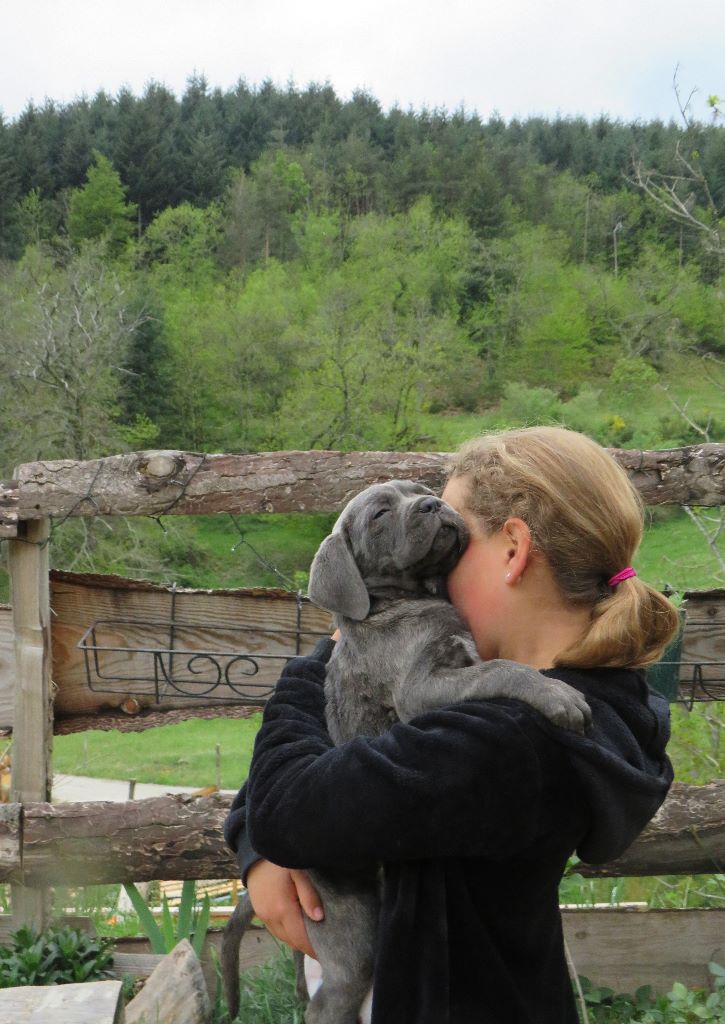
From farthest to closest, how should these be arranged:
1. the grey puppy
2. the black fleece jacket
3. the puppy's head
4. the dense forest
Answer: the dense forest, the puppy's head, the grey puppy, the black fleece jacket

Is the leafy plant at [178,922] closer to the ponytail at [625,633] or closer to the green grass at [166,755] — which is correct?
the ponytail at [625,633]

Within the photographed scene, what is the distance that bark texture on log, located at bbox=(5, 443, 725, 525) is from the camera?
3092 mm

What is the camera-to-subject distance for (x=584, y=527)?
1716 mm

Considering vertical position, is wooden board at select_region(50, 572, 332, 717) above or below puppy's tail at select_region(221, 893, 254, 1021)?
above

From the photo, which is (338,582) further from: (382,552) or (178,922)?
(178,922)

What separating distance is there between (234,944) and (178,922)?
41.3 inches

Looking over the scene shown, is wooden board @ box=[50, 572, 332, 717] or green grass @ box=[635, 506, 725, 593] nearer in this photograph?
wooden board @ box=[50, 572, 332, 717]

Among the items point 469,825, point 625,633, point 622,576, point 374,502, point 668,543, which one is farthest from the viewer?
point 668,543

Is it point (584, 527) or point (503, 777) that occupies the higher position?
point (584, 527)

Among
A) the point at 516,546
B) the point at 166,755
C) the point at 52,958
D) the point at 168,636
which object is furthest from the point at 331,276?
the point at 516,546

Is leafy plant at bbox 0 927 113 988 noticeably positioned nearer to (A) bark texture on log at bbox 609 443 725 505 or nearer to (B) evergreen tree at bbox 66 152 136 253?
(A) bark texture on log at bbox 609 443 725 505

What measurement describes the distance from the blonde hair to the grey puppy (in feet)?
0.38

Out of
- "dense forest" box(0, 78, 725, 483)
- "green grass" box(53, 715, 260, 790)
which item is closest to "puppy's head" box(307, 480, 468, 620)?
"dense forest" box(0, 78, 725, 483)

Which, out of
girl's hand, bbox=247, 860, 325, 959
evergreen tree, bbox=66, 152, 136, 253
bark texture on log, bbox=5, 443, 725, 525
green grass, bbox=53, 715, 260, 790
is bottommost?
green grass, bbox=53, 715, 260, 790
